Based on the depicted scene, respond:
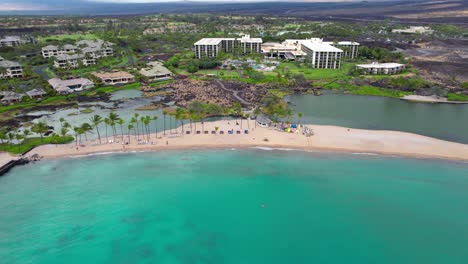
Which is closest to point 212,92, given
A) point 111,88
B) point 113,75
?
point 111,88

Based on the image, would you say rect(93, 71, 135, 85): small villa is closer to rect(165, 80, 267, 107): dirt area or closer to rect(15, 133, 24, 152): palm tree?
rect(165, 80, 267, 107): dirt area

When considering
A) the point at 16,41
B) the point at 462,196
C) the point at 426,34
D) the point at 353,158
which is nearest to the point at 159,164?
the point at 353,158

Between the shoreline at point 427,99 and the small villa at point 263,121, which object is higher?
the shoreline at point 427,99

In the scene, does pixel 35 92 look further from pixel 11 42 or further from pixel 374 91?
pixel 374 91

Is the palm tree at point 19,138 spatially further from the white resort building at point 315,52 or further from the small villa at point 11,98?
the white resort building at point 315,52

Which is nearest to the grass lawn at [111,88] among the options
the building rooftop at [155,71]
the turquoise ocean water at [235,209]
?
the building rooftop at [155,71]

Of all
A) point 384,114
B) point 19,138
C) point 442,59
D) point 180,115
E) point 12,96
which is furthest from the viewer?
point 442,59

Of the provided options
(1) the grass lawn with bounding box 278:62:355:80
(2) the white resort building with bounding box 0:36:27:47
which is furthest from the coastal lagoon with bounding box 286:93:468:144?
(2) the white resort building with bounding box 0:36:27:47
